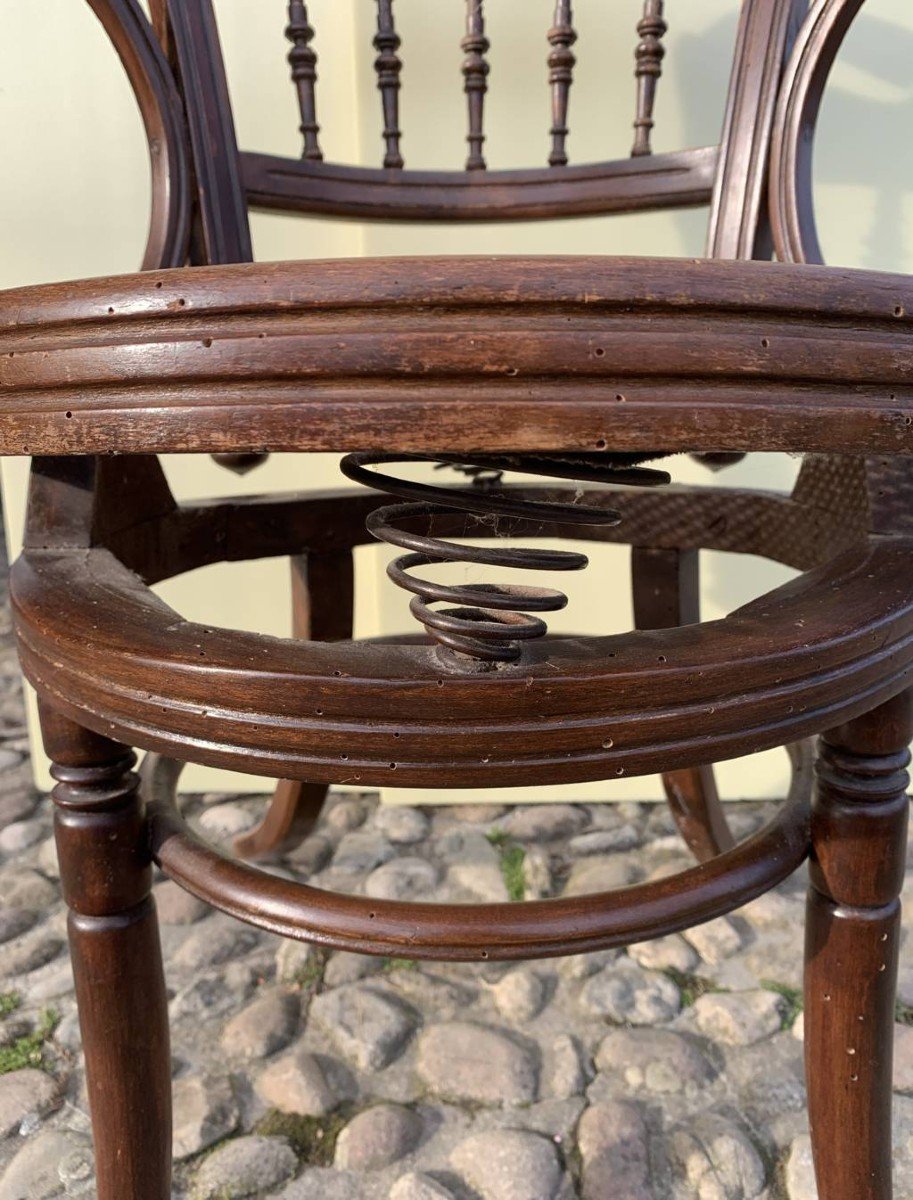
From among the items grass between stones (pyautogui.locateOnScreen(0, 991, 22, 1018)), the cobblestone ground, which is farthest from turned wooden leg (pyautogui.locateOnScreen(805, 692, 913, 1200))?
grass between stones (pyautogui.locateOnScreen(0, 991, 22, 1018))

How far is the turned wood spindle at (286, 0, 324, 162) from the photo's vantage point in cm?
78

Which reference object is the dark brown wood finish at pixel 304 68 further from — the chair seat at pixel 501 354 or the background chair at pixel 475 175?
the chair seat at pixel 501 354

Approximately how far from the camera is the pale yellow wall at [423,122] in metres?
1.02

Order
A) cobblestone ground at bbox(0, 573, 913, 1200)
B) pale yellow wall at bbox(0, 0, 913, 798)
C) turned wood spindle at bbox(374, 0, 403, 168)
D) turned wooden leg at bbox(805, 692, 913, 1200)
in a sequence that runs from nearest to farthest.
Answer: turned wooden leg at bbox(805, 692, 913, 1200)
cobblestone ground at bbox(0, 573, 913, 1200)
turned wood spindle at bbox(374, 0, 403, 168)
pale yellow wall at bbox(0, 0, 913, 798)

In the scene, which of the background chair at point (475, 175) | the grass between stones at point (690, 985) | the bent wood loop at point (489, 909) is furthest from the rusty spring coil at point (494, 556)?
the grass between stones at point (690, 985)

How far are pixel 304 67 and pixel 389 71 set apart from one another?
0.26 feet

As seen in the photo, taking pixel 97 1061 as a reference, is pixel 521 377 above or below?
above

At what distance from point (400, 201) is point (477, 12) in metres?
0.18

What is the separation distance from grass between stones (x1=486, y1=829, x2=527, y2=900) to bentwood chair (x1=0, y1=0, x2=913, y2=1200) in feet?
1.64

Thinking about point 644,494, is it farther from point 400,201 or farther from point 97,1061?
point 97,1061

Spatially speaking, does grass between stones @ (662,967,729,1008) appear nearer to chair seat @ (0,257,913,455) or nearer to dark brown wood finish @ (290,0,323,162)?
chair seat @ (0,257,913,455)

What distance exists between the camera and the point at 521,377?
280 mm

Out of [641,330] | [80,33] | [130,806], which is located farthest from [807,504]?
[80,33]

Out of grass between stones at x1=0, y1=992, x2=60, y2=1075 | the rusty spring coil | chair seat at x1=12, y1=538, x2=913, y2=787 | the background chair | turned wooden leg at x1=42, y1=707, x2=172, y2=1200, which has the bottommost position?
grass between stones at x1=0, y1=992, x2=60, y2=1075
